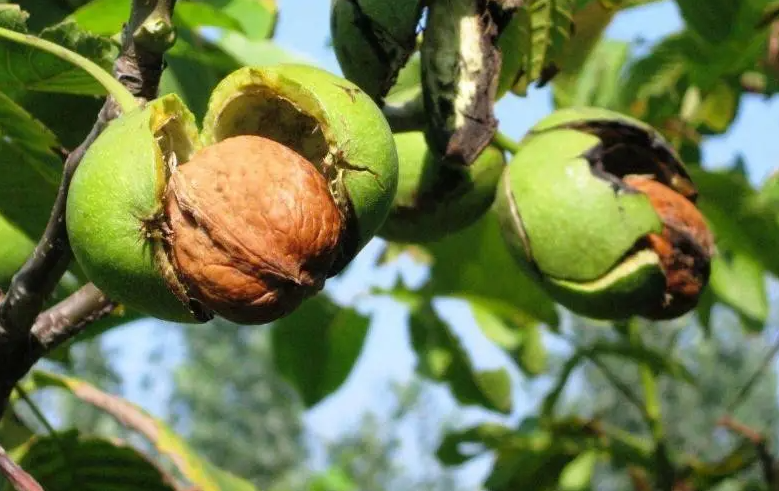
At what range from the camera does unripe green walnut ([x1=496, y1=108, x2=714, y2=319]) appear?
171cm

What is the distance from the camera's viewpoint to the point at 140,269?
1206 mm

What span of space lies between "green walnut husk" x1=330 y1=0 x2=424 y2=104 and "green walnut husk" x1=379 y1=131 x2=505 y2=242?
0.18 meters

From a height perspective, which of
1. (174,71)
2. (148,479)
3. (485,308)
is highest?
(174,71)

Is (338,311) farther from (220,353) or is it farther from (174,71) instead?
(220,353)

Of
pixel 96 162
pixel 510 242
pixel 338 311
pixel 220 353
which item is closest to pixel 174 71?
pixel 510 242

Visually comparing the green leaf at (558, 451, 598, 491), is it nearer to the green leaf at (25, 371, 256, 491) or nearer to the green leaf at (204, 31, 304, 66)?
the green leaf at (25, 371, 256, 491)

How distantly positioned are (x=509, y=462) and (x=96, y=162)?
7.47ft

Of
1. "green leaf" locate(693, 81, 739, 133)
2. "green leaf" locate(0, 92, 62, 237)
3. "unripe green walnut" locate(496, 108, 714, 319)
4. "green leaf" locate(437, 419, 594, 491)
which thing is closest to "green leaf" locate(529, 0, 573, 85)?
"unripe green walnut" locate(496, 108, 714, 319)

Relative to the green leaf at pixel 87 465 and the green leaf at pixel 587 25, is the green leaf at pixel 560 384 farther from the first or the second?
the green leaf at pixel 87 465

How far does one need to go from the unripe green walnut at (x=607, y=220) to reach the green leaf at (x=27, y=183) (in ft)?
2.63

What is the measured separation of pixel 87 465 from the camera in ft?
6.66

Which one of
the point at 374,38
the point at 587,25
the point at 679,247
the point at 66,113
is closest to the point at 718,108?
the point at 587,25

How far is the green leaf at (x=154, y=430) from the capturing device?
213 cm

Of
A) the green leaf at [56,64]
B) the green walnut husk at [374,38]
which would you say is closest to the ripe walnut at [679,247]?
the green walnut husk at [374,38]
